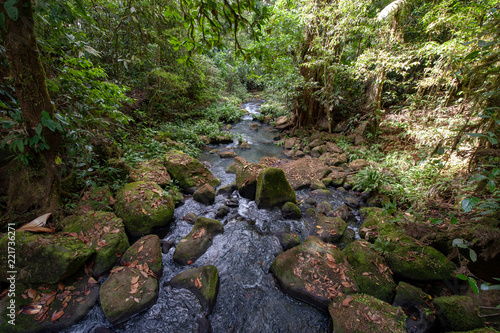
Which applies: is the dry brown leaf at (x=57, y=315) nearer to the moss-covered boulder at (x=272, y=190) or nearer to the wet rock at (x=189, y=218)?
the wet rock at (x=189, y=218)

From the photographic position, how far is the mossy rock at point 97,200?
374cm

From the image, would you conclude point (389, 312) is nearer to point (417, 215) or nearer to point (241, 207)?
point (417, 215)

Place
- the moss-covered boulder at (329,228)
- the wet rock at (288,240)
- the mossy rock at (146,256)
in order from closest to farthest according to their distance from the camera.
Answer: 1. the mossy rock at (146,256)
2. the wet rock at (288,240)
3. the moss-covered boulder at (329,228)

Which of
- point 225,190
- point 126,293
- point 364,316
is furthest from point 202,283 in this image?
point 225,190

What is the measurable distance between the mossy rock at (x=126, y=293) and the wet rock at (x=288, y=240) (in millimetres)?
2508

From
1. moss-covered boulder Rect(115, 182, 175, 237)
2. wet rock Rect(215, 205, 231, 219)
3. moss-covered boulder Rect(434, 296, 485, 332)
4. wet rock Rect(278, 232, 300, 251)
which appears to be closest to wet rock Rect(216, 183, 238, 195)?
wet rock Rect(215, 205, 231, 219)

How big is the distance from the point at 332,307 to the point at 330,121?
9.65m

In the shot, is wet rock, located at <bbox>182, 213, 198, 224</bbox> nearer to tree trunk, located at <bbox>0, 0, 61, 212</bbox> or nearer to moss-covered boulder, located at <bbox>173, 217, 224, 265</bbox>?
moss-covered boulder, located at <bbox>173, 217, 224, 265</bbox>

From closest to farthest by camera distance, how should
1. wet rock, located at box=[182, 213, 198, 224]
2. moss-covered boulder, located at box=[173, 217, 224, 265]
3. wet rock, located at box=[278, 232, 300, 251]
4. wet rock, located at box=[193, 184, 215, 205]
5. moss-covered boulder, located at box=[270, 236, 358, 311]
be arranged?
1. moss-covered boulder, located at box=[270, 236, 358, 311]
2. moss-covered boulder, located at box=[173, 217, 224, 265]
3. wet rock, located at box=[278, 232, 300, 251]
4. wet rock, located at box=[182, 213, 198, 224]
5. wet rock, located at box=[193, 184, 215, 205]

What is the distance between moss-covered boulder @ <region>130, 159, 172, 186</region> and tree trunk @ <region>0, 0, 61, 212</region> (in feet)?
5.64

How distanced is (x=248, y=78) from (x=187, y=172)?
3.35 meters

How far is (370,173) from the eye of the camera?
5.78 m

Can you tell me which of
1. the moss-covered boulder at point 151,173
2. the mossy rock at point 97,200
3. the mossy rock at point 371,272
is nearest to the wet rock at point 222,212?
the moss-covered boulder at point 151,173

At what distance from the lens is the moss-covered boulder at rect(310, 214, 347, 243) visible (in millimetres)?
4277
